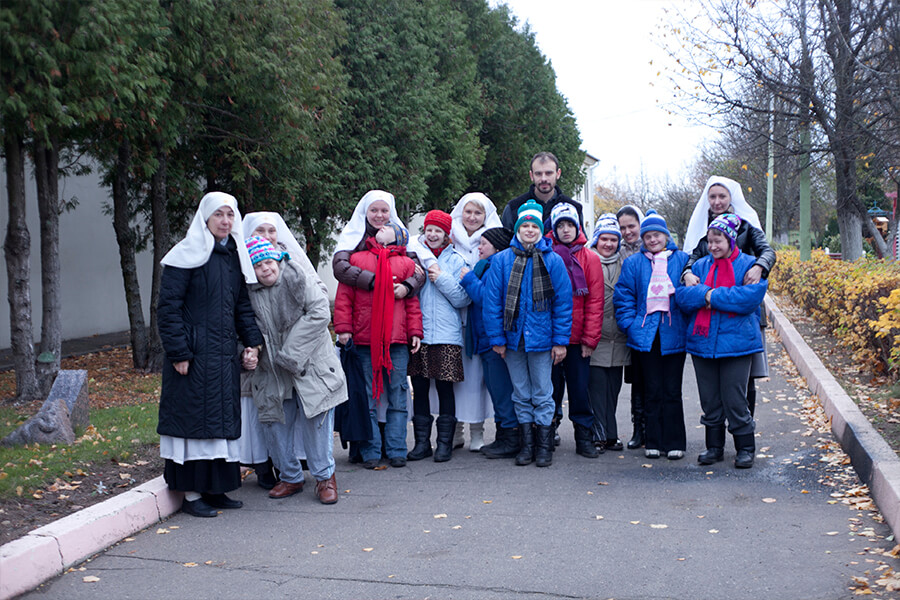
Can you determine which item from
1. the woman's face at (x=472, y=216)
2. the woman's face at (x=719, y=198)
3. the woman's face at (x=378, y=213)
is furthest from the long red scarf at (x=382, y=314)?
the woman's face at (x=719, y=198)

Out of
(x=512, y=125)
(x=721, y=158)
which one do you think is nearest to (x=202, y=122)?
(x=512, y=125)

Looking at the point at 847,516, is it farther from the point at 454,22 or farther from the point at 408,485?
the point at 454,22

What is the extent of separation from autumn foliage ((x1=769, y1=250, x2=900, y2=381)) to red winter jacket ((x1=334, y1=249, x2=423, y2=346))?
3.95 metres

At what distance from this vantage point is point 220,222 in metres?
5.63

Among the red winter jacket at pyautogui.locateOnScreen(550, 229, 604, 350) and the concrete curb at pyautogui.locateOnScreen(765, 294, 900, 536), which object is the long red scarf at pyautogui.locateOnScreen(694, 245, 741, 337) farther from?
the concrete curb at pyautogui.locateOnScreen(765, 294, 900, 536)

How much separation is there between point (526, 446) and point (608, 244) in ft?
5.93

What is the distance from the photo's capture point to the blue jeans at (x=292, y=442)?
19.5 feet

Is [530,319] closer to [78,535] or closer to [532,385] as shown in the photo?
[532,385]

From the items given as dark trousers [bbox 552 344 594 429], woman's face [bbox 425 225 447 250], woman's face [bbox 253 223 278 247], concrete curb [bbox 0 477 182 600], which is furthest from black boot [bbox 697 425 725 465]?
concrete curb [bbox 0 477 182 600]

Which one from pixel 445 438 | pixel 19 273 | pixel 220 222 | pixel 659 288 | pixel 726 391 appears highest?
pixel 220 222

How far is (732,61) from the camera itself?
1496 cm

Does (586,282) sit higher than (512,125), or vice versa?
(512,125)

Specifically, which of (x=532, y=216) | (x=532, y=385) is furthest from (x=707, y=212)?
(x=532, y=385)

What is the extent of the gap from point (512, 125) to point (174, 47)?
19.4m
